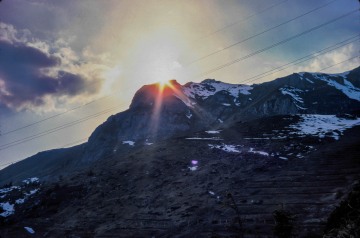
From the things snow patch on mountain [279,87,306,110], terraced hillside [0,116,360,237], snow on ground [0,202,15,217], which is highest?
snow patch on mountain [279,87,306,110]

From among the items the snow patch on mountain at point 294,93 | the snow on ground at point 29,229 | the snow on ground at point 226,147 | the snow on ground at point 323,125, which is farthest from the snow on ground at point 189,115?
the snow on ground at point 29,229

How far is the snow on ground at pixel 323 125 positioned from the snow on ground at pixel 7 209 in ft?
210

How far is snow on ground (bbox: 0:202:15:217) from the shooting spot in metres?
61.6

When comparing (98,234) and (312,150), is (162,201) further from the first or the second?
(312,150)

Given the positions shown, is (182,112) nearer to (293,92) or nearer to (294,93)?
(294,93)

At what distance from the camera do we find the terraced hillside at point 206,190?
4184 centimetres

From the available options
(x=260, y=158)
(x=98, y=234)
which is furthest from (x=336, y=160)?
(x=98, y=234)

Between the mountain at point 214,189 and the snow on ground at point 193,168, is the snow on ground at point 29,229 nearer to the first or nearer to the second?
the mountain at point 214,189

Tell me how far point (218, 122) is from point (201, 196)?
407ft

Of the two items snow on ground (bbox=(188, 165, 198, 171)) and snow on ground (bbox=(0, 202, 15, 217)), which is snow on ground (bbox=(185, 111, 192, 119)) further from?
snow on ground (bbox=(0, 202, 15, 217))

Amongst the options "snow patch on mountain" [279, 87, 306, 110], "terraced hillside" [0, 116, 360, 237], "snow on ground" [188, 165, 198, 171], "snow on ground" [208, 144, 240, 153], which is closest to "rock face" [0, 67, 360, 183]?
"snow patch on mountain" [279, 87, 306, 110]

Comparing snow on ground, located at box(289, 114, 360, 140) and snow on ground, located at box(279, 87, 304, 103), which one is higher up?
snow on ground, located at box(279, 87, 304, 103)

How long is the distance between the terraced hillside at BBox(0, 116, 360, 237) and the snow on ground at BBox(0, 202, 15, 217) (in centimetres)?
132

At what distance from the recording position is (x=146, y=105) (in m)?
186
